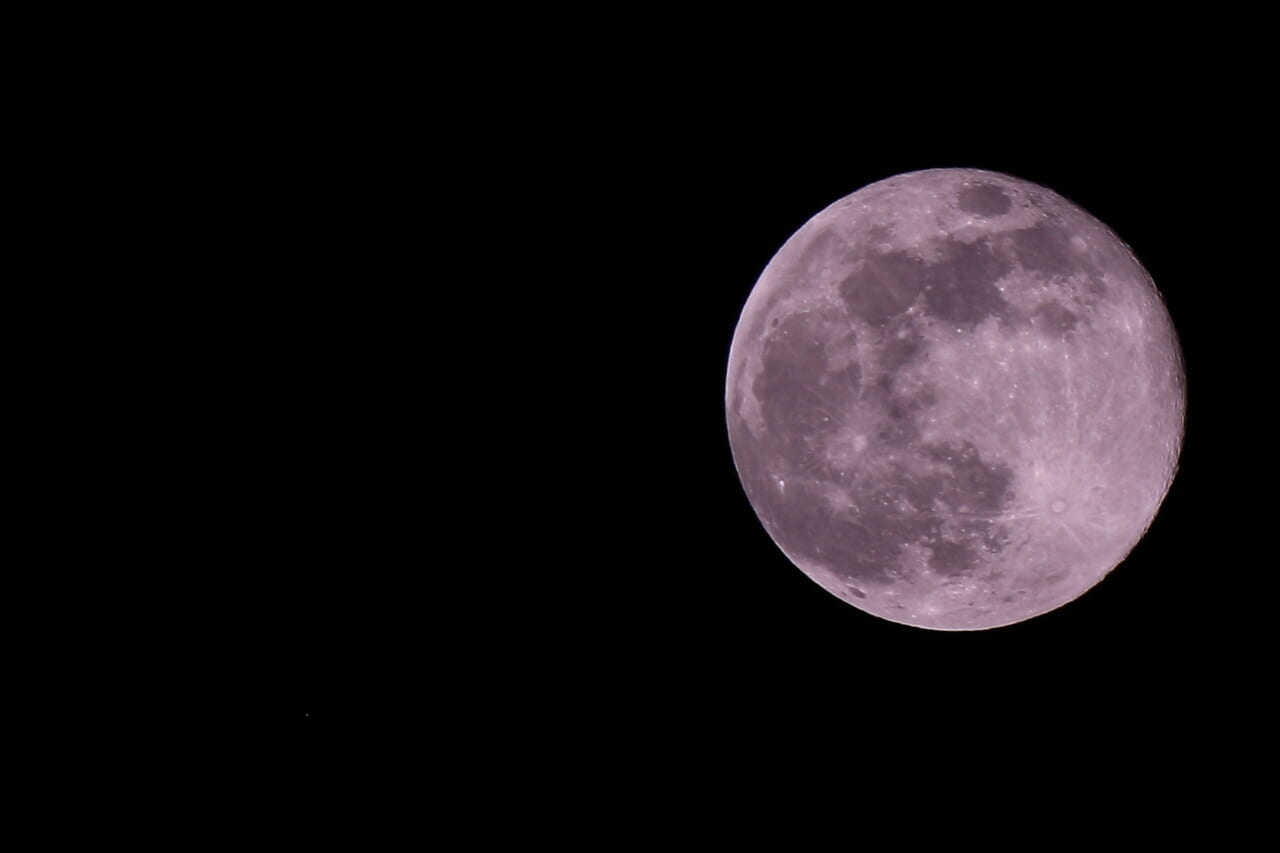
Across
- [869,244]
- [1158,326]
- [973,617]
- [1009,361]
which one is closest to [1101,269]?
[1158,326]

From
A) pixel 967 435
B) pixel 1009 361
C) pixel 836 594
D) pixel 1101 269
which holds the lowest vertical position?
pixel 836 594

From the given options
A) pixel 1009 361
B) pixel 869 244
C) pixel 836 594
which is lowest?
pixel 836 594

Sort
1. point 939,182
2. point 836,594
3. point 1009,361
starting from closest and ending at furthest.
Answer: point 1009,361 → point 939,182 → point 836,594

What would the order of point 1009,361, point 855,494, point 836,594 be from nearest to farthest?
point 1009,361, point 855,494, point 836,594

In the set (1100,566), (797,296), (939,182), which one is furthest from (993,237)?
(1100,566)

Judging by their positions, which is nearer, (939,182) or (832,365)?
(832,365)

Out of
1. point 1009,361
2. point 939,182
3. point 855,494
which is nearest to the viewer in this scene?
point 1009,361

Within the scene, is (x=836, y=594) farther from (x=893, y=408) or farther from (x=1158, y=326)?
(x=1158, y=326)

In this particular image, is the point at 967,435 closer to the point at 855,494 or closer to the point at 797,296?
the point at 855,494

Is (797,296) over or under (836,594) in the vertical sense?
over
